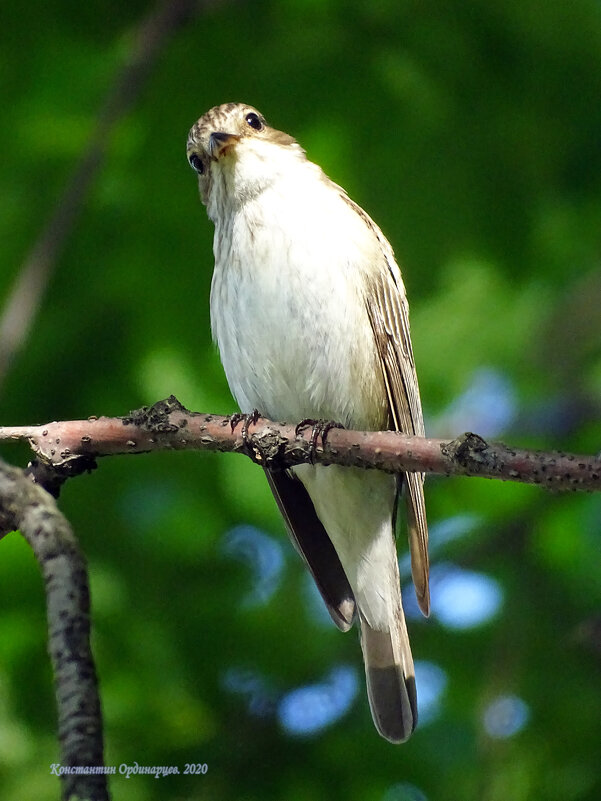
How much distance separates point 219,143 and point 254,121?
1.25ft

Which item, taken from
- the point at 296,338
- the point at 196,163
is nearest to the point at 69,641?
the point at 296,338

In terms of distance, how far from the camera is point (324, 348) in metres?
4.82

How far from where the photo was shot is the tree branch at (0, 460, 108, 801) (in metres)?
2.12

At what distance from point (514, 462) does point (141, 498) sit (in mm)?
3080

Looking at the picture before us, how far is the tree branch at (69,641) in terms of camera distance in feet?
6.95

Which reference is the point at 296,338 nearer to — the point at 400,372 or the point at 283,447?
the point at 400,372

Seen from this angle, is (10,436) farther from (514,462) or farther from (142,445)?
(514,462)

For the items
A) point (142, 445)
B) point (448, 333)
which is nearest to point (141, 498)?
point (448, 333)

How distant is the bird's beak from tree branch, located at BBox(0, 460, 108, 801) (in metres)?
2.77

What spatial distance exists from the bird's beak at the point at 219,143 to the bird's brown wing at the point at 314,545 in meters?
1.51

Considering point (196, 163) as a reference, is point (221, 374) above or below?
below

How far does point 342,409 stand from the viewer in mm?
4961

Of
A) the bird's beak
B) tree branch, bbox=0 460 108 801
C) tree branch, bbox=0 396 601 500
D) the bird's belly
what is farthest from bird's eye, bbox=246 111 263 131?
tree branch, bbox=0 460 108 801

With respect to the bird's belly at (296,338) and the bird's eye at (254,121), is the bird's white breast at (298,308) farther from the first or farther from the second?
the bird's eye at (254,121)
